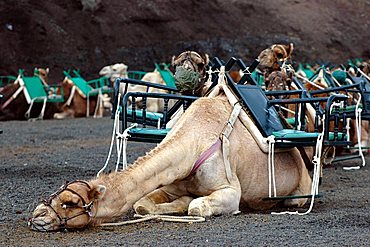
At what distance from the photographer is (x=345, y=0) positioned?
48.9m

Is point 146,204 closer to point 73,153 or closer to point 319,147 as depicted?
point 319,147

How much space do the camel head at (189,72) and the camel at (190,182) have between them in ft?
0.92

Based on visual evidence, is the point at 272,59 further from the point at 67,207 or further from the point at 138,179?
the point at 67,207

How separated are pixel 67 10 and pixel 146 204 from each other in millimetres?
31131

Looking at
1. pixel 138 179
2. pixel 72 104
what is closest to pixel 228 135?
pixel 138 179

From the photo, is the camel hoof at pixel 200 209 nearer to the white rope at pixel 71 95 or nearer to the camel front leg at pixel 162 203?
the camel front leg at pixel 162 203

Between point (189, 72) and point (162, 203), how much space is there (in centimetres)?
115

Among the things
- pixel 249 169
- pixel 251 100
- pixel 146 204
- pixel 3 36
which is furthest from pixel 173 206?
pixel 3 36

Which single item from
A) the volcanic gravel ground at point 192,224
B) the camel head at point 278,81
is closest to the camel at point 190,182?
the volcanic gravel ground at point 192,224

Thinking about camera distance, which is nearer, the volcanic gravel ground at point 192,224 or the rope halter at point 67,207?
the volcanic gravel ground at point 192,224

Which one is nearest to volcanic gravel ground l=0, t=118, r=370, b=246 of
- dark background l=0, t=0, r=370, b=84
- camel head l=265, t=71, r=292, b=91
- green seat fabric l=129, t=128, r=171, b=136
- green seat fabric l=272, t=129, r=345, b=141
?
green seat fabric l=272, t=129, r=345, b=141

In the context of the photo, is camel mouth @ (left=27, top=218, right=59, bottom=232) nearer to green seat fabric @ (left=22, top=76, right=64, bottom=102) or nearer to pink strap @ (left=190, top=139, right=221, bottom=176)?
pink strap @ (left=190, top=139, right=221, bottom=176)

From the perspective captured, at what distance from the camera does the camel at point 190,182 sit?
5645 mm

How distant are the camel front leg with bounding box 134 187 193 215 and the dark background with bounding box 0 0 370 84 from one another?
995 inches
